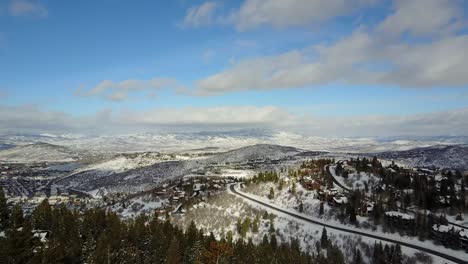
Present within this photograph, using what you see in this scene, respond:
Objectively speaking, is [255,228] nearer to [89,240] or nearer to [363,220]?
[363,220]

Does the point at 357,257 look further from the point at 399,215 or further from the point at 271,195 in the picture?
the point at 271,195

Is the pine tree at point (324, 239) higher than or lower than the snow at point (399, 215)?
lower

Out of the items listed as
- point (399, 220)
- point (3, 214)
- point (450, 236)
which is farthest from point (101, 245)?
point (399, 220)

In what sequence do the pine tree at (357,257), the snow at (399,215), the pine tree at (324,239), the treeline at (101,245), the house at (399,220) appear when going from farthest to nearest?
the snow at (399,215) → the house at (399,220) → the pine tree at (324,239) → the pine tree at (357,257) → the treeline at (101,245)

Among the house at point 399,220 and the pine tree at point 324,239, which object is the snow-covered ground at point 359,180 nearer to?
the house at point 399,220

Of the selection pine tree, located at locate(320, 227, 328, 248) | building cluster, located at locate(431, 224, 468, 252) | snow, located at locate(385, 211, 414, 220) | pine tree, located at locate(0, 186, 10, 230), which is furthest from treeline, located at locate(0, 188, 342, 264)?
snow, located at locate(385, 211, 414, 220)

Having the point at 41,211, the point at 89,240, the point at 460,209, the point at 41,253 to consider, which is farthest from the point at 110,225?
the point at 460,209

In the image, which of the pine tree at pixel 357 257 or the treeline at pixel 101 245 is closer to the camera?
the treeline at pixel 101 245

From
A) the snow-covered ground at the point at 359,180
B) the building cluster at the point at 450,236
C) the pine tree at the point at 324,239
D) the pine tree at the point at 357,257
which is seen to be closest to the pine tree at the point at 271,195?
the snow-covered ground at the point at 359,180
